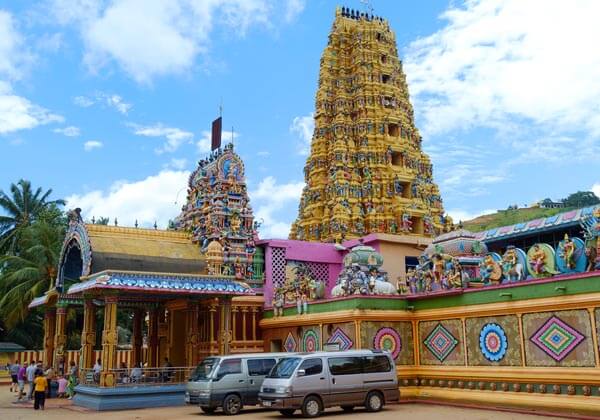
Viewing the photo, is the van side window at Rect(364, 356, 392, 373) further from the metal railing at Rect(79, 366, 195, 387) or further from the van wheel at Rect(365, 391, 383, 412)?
the metal railing at Rect(79, 366, 195, 387)

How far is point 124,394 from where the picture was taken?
19859 mm

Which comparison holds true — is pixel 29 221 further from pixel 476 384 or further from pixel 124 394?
pixel 476 384

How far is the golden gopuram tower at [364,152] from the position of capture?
38.9m

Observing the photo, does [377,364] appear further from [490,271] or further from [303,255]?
[303,255]

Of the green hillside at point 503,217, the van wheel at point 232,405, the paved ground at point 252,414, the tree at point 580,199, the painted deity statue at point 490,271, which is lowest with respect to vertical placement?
the paved ground at point 252,414

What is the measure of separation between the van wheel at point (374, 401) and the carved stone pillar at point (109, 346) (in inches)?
341

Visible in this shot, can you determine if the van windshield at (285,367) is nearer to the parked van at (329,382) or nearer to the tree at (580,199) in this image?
the parked van at (329,382)

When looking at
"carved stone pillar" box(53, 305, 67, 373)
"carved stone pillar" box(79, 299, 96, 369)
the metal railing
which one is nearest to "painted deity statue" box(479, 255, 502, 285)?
the metal railing

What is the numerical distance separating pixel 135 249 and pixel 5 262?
1883cm

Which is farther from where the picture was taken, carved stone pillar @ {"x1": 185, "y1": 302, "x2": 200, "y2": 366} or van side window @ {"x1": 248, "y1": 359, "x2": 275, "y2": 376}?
carved stone pillar @ {"x1": 185, "y1": 302, "x2": 200, "y2": 366}

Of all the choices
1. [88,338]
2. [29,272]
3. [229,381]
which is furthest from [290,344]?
[29,272]

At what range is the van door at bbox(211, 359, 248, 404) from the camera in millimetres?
17547

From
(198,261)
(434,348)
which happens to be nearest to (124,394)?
(198,261)

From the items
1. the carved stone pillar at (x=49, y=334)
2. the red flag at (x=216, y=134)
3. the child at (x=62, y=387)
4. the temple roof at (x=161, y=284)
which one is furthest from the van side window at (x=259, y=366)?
the red flag at (x=216, y=134)
